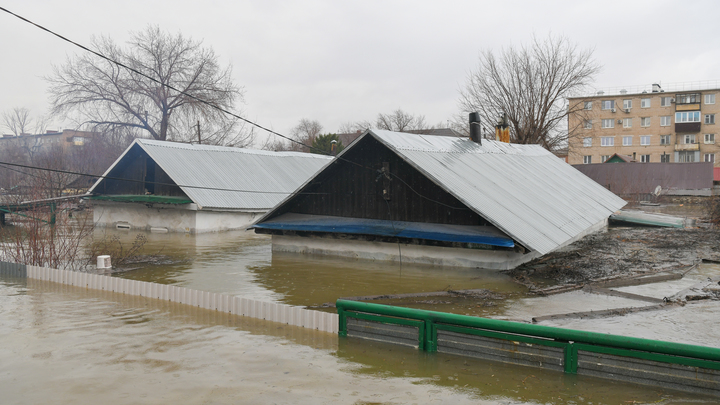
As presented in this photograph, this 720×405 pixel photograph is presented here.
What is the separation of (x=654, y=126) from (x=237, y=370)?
75638mm

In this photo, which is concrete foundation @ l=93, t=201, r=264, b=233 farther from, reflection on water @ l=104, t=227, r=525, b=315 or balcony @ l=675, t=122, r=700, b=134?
balcony @ l=675, t=122, r=700, b=134

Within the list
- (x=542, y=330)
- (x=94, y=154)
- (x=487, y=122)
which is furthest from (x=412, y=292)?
(x=94, y=154)

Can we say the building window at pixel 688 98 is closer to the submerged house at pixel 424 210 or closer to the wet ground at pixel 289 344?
the submerged house at pixel 424 210

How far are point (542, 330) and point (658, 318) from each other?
456cm

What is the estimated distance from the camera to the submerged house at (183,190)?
2900 centimetres

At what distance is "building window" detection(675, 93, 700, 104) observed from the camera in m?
69.1

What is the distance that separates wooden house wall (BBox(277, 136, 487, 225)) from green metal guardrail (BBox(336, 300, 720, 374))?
27.0 feet

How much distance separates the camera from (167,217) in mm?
29812

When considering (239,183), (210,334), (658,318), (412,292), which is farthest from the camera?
(239,183)

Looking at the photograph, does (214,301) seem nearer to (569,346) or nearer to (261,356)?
(261,356)

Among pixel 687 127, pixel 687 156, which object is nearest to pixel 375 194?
pixel 687 127

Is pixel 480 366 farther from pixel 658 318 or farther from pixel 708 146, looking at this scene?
pixel 708 146

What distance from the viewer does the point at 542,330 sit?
7.39 m

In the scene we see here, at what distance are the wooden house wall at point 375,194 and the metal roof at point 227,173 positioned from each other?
7.14 m
